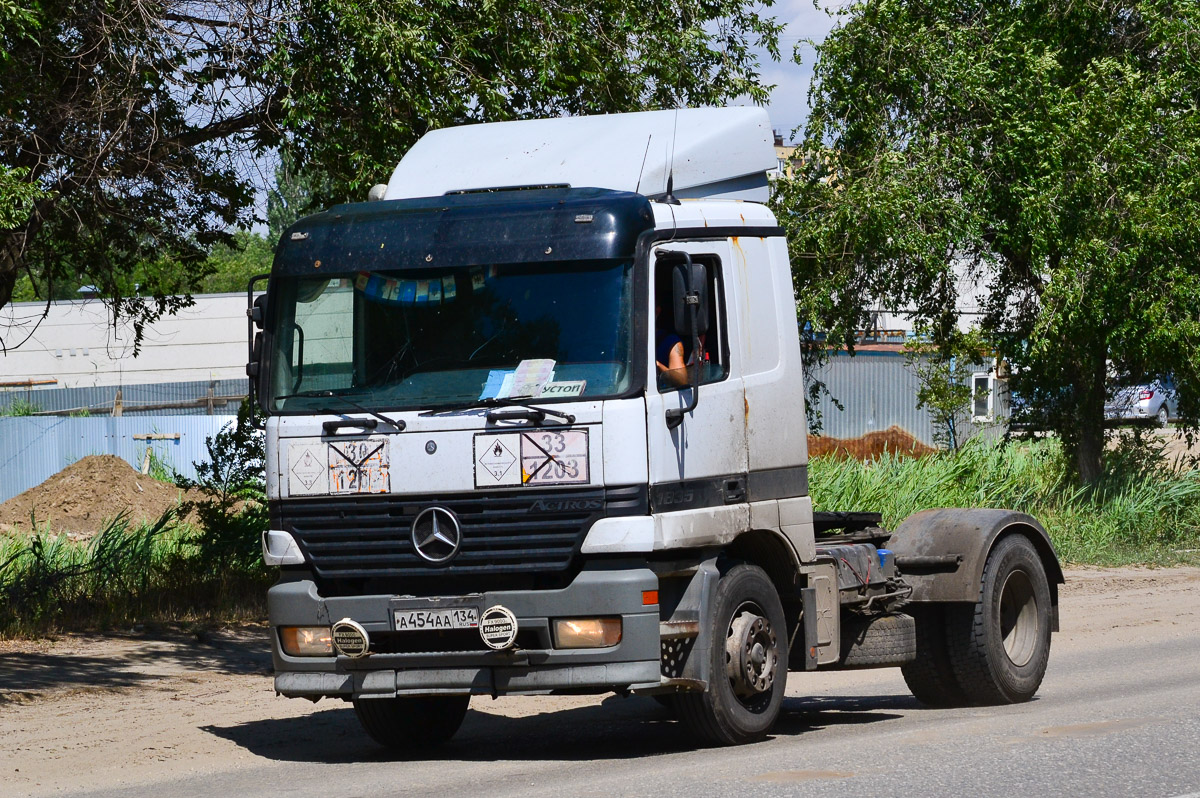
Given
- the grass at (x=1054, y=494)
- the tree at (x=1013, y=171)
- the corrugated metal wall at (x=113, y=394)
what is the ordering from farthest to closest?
1. the corrugated metal wall at (x=113, y=394)
2. the grass at (x=1054, y=494)
3. the tree at (x=1013, y=171)

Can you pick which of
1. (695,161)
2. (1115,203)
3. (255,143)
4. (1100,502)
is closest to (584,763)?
(695,161)

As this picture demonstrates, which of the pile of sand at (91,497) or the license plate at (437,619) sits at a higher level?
the pile of sand at (91,497)

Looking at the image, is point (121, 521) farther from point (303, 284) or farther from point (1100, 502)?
point (1100, 502)

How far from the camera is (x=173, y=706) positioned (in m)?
10.8

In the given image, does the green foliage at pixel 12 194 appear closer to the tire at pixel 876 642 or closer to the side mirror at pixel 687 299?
the side mirror at pixel 687 299

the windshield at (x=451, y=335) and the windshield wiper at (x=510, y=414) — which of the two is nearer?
the windshield wiper at (x=510, y=414)

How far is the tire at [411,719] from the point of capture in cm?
899

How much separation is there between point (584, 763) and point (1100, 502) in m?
15.5

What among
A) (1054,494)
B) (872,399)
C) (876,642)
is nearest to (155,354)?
(872,399)

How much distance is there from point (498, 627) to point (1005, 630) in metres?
4.20

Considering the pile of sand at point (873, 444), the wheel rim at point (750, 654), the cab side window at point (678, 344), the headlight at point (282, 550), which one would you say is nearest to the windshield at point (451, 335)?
the cab side window at point (678, 344)

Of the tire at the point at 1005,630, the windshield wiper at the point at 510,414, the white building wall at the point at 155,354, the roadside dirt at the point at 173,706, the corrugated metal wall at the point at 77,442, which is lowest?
the roadside dirt at the point at 173,706

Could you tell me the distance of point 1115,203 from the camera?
18812 millimetres

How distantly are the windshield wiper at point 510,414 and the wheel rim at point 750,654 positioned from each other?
1.54m
